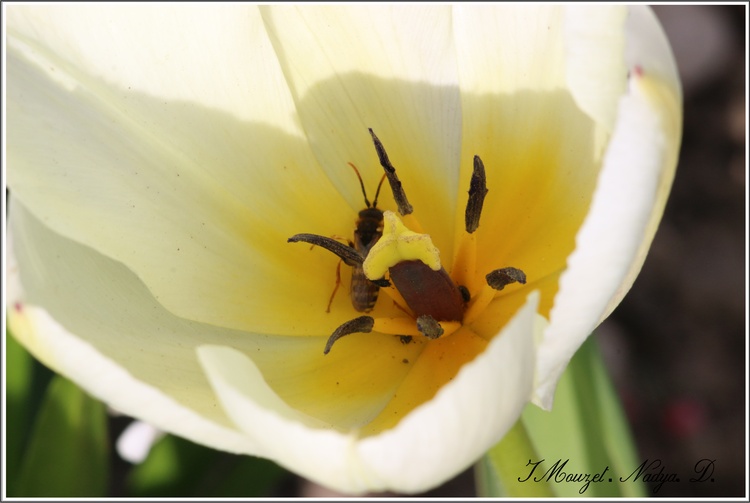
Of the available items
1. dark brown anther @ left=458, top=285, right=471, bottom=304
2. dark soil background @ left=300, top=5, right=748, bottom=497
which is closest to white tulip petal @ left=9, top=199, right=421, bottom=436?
dark brown anther @ left=458, top=285, right=471, bottom=304

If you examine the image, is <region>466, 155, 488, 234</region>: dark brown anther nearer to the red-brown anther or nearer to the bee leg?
the red-brown anther

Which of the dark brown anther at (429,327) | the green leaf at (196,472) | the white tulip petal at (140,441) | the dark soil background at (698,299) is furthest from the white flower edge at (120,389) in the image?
the dark soil background at (698,299)

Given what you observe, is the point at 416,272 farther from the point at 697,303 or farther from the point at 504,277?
the point at 697,303

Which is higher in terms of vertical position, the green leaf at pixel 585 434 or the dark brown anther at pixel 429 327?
the dark brown anther at pixel 429 327

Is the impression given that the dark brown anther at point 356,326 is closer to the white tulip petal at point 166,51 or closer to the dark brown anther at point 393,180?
the dark brown anther at point 393,180

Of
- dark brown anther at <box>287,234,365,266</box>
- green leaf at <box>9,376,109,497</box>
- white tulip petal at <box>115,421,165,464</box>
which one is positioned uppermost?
dark brown anther at <box>287,234,365,266</box>
